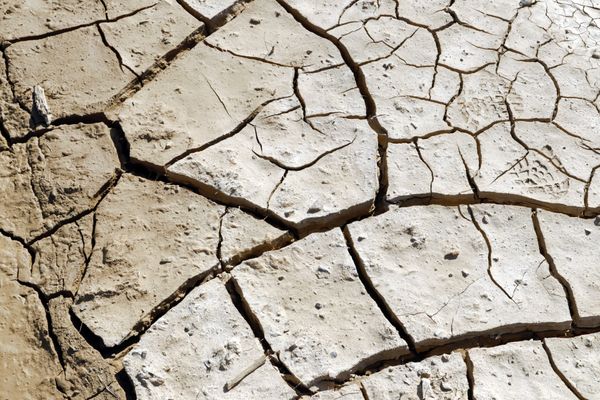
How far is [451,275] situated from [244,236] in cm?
79

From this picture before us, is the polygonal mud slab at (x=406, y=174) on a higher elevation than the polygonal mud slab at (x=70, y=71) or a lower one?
lower

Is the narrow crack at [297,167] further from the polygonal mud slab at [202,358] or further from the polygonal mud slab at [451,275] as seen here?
the polygonal mud slab at [202,358]

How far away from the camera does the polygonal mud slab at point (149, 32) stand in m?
3.35

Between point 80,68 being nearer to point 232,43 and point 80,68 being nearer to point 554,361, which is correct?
point 232,43

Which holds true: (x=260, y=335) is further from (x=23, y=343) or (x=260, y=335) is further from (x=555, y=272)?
(x=555, y=272)

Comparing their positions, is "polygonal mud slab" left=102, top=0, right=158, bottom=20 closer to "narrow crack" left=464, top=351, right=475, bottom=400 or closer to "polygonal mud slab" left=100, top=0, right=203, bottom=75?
"polygonal mud slab" left=100, top=0, right=203, bottom=75

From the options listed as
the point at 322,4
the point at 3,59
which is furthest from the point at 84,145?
the point at 322,4

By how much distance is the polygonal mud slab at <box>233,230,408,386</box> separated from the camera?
2529 millimetres

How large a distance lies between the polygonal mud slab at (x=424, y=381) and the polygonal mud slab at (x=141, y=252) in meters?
0.73

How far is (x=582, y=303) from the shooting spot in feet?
9.00

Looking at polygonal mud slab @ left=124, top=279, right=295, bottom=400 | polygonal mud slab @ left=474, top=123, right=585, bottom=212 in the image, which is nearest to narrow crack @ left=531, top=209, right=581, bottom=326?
polygonal mud slab @ left=474, top=123, right=585, bottom=212

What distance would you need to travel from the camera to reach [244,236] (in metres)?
2.81

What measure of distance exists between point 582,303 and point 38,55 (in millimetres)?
2506

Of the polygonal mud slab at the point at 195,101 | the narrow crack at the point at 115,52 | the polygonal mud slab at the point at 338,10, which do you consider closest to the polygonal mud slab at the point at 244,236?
the polygonal mud slab at the point at 195,101
